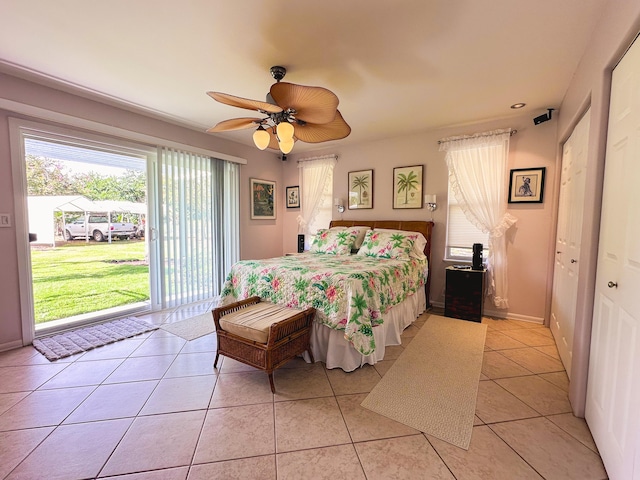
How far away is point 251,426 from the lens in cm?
159

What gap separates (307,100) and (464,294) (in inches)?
112

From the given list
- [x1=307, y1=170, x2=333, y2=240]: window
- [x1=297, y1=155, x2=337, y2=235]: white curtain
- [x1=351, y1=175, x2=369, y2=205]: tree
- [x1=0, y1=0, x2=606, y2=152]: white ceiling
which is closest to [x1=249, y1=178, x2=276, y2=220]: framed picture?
[x1=297, y1=155, x2=337, y2=235]: white curtain

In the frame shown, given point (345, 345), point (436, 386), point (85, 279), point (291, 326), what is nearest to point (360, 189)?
point (345, 345)

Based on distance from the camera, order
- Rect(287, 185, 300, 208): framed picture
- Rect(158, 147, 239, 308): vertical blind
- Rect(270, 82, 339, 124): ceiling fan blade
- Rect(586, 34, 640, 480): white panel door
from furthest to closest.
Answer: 1. Rect(287, 185, 300, 208): framed picture
2. Rect(158, 147, 239, 308): vertical blind
3. Rect(270, 82, 339, 124): ceiling fan blade
4. Rect(586, 34, 640, 480): white panel door

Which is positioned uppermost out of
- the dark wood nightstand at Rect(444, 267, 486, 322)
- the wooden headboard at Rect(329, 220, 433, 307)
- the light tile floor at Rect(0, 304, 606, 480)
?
the wooden headboard at Rect(329, 220, 433, 307)

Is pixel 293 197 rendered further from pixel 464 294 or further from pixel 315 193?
pixel 464 294

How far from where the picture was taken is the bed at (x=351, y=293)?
84.4 inches

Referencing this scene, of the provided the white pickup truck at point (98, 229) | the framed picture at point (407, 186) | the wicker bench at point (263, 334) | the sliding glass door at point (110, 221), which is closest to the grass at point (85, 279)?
the sliding glass door at point (110, 221)

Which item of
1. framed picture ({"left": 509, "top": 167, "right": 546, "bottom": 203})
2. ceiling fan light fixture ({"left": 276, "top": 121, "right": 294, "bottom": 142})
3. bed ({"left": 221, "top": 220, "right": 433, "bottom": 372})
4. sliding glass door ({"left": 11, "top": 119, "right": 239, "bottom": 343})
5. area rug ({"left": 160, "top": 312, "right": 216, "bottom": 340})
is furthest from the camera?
framed picture ({"left": 509, "top": 167, "right": 546, "bottom": 203})

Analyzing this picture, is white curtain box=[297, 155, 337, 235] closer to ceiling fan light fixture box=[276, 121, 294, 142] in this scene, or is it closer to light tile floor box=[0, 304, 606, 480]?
ceiling fan light fixture box=[276, 121, 294, 142]

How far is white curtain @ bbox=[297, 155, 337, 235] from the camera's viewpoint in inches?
183

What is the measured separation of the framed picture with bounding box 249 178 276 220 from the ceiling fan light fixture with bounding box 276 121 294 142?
8.88 feet

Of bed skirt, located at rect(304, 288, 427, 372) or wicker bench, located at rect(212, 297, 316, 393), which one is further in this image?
bed skirt, located at rect(304, 288, 427, 372)

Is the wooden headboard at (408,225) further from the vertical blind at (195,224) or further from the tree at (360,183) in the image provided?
the vertical blind at (195,224)
